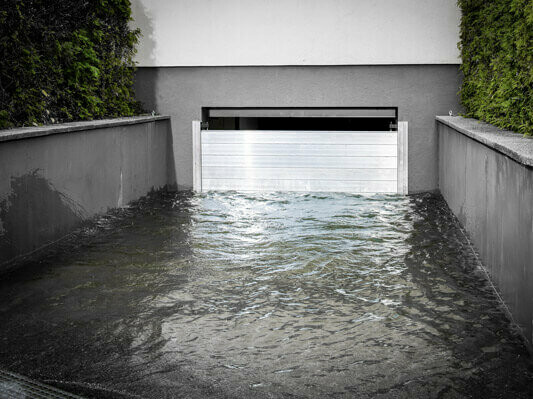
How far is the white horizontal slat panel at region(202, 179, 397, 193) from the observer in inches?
456

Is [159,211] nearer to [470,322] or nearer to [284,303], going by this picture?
[284,303]

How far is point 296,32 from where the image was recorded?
37.9ft

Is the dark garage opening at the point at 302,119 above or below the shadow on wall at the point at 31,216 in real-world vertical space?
above

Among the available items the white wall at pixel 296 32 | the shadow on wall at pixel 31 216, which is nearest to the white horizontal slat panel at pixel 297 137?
the white wall at pixel 296 32

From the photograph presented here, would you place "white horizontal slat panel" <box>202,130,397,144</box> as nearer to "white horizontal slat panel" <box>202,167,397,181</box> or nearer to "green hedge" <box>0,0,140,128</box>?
"white horizontal slat panel" <box>202,167,397,181</box>

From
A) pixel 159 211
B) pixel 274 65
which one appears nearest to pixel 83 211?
pixel 159 211

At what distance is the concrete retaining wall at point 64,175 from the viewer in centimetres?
654

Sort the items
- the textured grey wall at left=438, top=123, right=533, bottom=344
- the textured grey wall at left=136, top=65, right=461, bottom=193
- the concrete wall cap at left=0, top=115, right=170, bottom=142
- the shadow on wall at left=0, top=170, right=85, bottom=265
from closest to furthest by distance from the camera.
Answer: the textured grey wall at left=438, top=123, right=533, bottom=344, the shadow on wall at left=0, top=170, right=85, bottom=265, the concrete wall cap at left=0, top=115, right=170, bottom=142, the textured grey wall at left=136, top=65, right=461, bottom=193

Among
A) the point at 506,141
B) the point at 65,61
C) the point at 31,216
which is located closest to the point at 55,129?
the point at 31,216

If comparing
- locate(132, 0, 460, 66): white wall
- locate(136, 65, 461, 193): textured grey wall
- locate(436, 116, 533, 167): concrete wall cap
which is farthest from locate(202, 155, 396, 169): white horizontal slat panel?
locate(436, 116, 533, 167): concrete wall cap

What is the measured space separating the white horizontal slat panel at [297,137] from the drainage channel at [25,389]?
8.31m

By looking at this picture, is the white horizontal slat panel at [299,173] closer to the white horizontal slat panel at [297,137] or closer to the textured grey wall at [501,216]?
the white horizontal slat panel at [297,137]

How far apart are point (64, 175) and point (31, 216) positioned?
38.7 inches

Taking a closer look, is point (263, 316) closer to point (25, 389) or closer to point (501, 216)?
point (25, 389)
